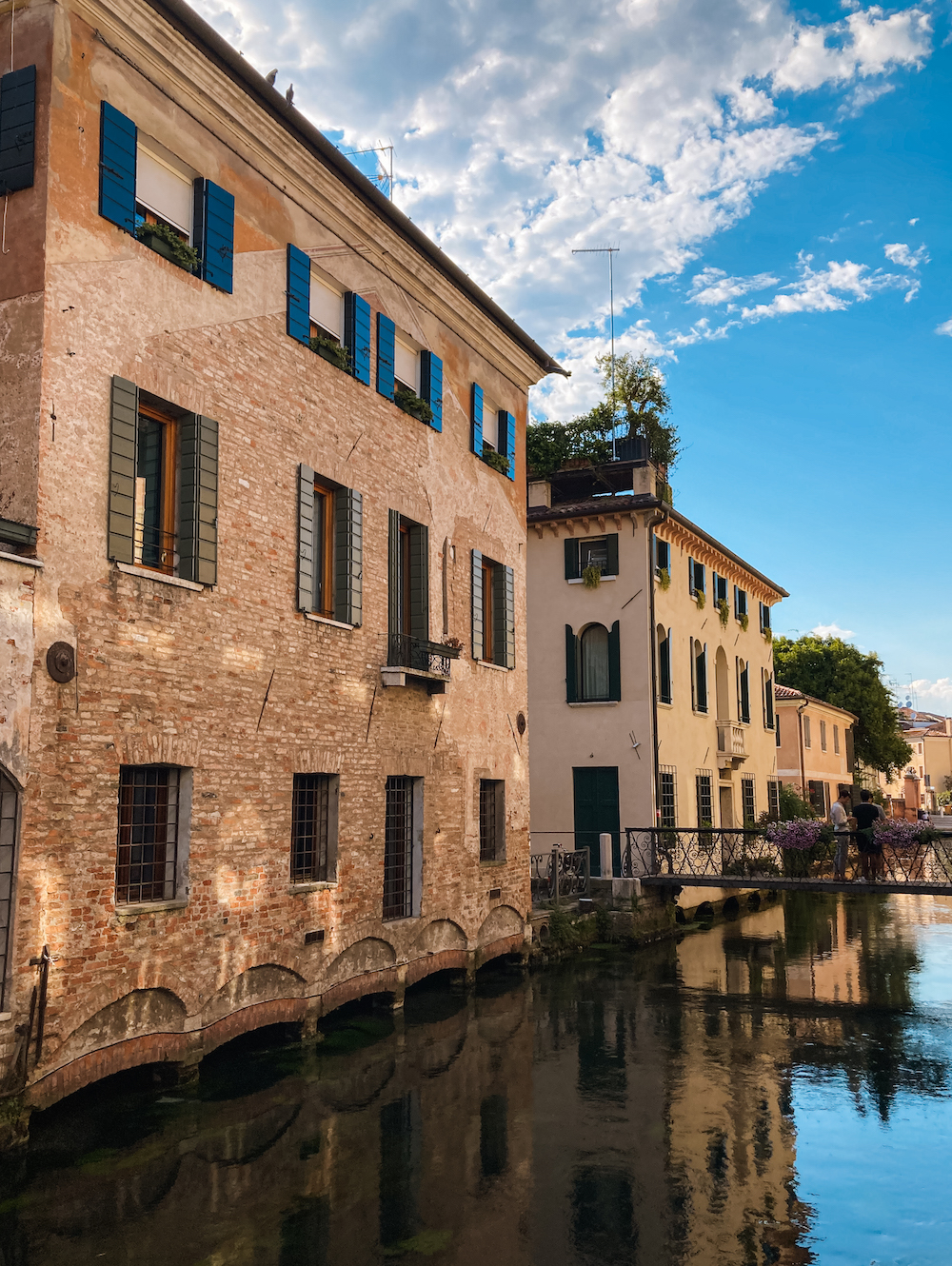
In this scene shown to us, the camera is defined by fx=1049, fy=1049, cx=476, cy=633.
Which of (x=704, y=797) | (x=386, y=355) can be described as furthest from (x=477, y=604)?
(x=704, y=797)

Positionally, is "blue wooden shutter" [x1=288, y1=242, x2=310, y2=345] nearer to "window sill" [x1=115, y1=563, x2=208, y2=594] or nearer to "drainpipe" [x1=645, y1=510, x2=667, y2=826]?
"window sill" [x1=115, y1=563, x2=208, y2=594]

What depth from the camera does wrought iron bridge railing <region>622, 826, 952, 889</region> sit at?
18375 millimetres

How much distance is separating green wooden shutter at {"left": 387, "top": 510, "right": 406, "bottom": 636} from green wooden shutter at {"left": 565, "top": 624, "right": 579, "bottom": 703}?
10.1m

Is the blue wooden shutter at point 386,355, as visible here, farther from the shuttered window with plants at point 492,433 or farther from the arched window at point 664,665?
the arched window at point 664,665

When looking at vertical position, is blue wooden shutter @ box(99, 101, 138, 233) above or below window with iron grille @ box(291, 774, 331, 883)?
above

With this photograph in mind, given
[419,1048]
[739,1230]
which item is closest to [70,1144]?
[419,1048]

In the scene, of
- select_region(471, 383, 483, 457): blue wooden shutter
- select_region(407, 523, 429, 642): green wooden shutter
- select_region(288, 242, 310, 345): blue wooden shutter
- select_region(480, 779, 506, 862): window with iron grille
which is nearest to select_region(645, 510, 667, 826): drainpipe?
select_region(480, 779, 506, 862): window with iron grille

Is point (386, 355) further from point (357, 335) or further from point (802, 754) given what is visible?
point (802, 754)

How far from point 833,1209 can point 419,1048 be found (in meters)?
5.63

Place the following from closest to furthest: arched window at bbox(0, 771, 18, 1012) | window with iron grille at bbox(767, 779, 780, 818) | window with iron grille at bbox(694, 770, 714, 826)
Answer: arched window at bbox(0, 771, 18, 1012), window with iron grille at bbox(694, 770, 714, 826), window with iron grille at bbox(767, 779, 780, 818)

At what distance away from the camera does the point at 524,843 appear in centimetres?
1827

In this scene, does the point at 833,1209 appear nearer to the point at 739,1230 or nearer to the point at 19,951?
the point at 739,1230

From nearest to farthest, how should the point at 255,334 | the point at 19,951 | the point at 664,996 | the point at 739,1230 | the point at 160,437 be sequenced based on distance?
1. the point at 739,1230
2. the point at 19,951
3. the point at 160,437
4. the point at 255,334
5. the point at 664,996

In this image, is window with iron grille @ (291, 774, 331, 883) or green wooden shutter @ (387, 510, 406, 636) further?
green wooden shutter @ (387, 510, 406, 636)
